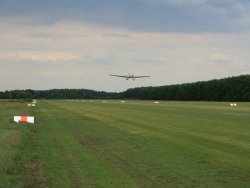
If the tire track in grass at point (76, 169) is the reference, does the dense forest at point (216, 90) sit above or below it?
above

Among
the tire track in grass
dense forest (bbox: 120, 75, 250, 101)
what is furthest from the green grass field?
dense forest (bbox: 120, 75, 250, 101)

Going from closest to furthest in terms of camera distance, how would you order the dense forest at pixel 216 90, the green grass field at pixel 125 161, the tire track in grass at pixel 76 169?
1. the tire track in grass at pixel 76 169
2. the green grass field at pixel 125 161
3. the dense forest at pixel 216 90

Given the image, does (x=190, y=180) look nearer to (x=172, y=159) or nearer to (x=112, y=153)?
(x=172, y=159)

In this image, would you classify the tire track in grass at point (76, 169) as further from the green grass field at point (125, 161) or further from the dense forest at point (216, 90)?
the dense forest at point (216, 90)

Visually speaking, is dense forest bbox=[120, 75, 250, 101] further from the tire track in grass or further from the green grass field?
the tire track in grass

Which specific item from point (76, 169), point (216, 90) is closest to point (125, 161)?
point (76, 169)

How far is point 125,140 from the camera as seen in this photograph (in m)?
22.6

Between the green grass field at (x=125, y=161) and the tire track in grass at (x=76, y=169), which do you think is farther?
the green grass field at (x=125, y=161)

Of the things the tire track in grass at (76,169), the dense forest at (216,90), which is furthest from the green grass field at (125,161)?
the dense forest at (216,90)

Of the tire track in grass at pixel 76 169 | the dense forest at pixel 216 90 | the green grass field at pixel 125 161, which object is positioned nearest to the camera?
the tire track in grass at pixel 76 169

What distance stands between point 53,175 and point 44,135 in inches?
494

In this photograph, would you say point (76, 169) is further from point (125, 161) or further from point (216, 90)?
point (216, 90)

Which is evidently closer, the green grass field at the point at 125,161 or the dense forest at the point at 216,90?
the green grass field at the point at 125,161

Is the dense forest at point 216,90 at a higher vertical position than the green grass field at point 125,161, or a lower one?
higher
